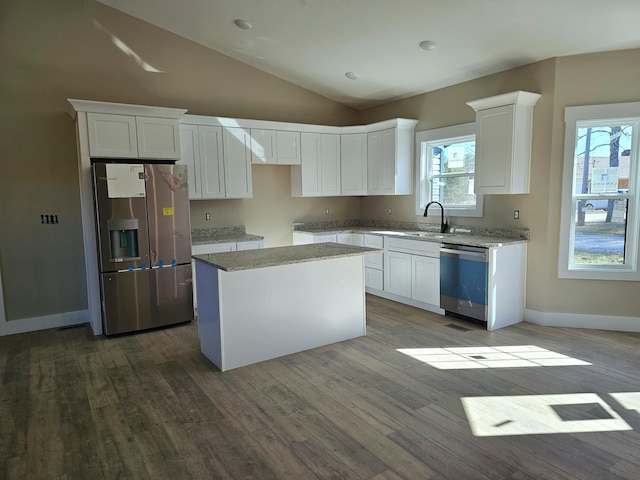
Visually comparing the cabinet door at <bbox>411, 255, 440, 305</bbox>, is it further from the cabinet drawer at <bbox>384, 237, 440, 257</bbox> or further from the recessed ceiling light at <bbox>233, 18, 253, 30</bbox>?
the recessed ceiling light at <bbox>233, 18, 253, 30</bbox>

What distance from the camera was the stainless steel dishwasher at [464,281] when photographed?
434 centimetres

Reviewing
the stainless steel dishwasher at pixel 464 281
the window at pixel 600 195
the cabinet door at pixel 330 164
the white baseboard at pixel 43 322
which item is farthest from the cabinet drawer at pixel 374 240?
the white baseboard at pixel 43 322

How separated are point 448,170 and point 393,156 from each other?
768 millimetres

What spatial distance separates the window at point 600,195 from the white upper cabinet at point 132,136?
418 centimetres

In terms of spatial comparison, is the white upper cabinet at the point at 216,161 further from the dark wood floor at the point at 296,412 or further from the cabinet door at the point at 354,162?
the dark wood floor at the point at 296,412

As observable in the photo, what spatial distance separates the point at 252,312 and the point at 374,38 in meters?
3.09

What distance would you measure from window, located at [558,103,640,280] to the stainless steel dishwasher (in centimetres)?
85

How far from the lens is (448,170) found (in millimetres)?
5469

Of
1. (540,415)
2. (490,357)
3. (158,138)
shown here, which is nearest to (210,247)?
(158,138)

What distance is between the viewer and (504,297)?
441 cm

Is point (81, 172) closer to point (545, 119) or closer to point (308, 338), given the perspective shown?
point (308, 338)

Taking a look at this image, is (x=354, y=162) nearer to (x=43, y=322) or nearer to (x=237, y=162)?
(x=237, y=162)

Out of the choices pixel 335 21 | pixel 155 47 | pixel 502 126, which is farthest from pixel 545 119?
pixel 155 47

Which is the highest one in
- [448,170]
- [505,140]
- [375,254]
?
[505,140]
